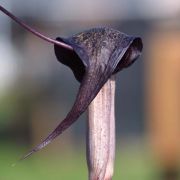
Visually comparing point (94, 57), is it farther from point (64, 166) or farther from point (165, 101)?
point (64, 166)

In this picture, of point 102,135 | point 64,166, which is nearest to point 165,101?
point 64,166

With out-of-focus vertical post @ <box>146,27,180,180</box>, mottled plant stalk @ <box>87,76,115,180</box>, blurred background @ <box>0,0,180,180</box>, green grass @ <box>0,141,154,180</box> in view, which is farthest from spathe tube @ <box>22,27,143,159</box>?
out-of-focus vertical post @ <box>146,27,180,180</box>

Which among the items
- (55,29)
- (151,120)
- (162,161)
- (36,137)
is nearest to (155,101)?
(151,120)

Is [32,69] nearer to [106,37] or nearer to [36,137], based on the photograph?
[36,137]

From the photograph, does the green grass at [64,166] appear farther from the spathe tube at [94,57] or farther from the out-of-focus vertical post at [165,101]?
the spathe tube at [94,57]

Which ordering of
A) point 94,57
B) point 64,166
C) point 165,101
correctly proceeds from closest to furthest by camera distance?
point 94,57 → point 165,101 → point 64,166

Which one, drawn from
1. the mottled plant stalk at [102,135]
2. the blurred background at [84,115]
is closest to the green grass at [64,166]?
the blurred background at [84,115]
